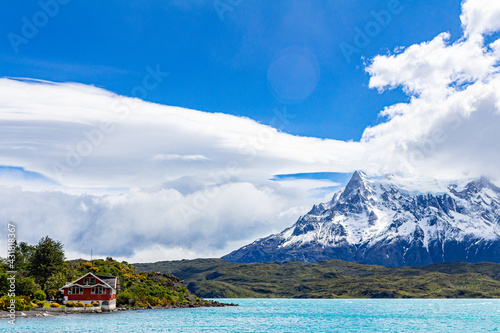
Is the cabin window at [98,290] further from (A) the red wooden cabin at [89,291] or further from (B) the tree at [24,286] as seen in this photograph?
(B) the tree at [24,286]

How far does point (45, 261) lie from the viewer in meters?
143

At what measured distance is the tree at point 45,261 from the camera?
141 meters

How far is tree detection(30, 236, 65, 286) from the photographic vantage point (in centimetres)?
14111

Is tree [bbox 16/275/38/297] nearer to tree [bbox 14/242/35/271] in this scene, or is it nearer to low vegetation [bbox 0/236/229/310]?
low vegetation [bbox 0/236/229/310]

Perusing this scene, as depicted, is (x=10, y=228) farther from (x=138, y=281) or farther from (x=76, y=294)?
(x=138, y=281)

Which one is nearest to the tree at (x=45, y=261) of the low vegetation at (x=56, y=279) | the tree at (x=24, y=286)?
the low vegetation at (x=56, y=279)

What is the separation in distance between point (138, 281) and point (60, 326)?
87324 mm

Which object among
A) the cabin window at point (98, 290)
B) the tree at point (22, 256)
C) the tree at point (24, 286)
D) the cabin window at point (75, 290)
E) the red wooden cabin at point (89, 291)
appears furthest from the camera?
the tree at point (22, 256)

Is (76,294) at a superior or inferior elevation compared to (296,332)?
superior

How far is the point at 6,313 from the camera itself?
105062 millimetres

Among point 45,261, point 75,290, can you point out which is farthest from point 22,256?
point 75,290

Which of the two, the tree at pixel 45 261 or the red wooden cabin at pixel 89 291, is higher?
the tree at pixel 45 261

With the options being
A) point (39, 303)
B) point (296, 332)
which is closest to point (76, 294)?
point (39, 303)

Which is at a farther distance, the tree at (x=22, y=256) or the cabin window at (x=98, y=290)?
the tree at (x=22, y=256)
